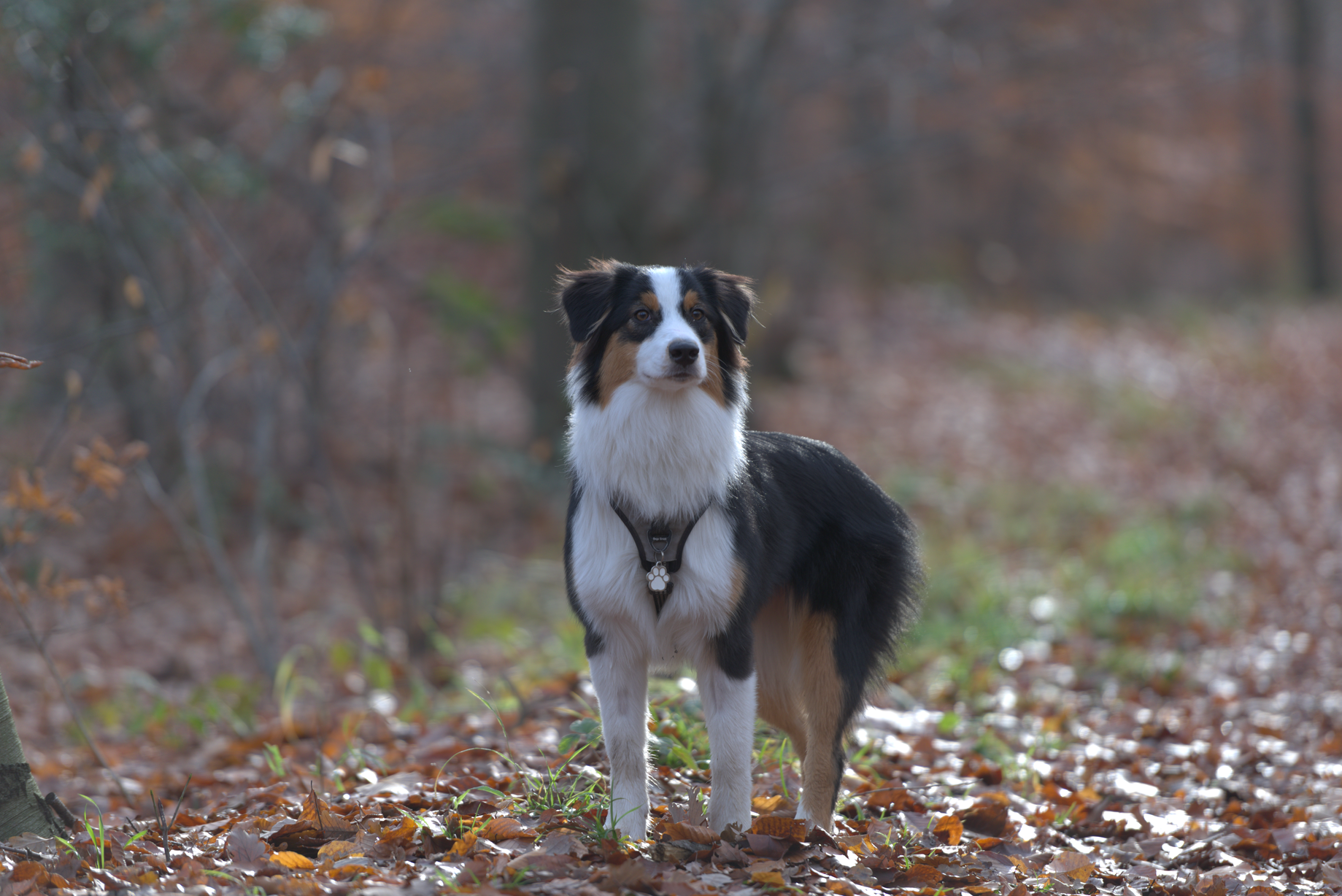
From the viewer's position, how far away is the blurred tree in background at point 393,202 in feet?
23.7

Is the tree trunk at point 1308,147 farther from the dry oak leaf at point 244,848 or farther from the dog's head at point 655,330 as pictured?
the dry oak leaf at point 244,848

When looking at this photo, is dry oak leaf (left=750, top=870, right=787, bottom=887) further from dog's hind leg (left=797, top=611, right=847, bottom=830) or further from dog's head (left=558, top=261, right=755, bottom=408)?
dog's head (left=558, top=261, right=755, bottom=408)

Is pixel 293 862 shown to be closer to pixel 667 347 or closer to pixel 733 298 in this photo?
pixel 667 347

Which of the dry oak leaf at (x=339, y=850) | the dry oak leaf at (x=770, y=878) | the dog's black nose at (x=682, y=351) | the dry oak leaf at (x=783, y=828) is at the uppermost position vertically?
the dog's black nose at (x=682, y=351)

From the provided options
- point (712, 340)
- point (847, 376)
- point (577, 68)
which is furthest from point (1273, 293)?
point (712, 340)

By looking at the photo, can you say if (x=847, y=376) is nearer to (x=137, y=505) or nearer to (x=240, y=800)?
(x=137, y=505)

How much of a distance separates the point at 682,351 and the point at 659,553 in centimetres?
64

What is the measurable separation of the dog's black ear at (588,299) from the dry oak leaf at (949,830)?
2.13 m

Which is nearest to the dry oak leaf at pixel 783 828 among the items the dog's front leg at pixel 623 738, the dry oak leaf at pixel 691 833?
the dry oak leaf at pixel 691 833

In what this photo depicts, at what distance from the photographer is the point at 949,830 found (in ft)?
13.1

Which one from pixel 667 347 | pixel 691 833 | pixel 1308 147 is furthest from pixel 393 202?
pixel 1308 147

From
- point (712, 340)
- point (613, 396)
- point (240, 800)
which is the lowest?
point (240, 800)

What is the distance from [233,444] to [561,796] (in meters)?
8.40

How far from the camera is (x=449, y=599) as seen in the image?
8422 mm
